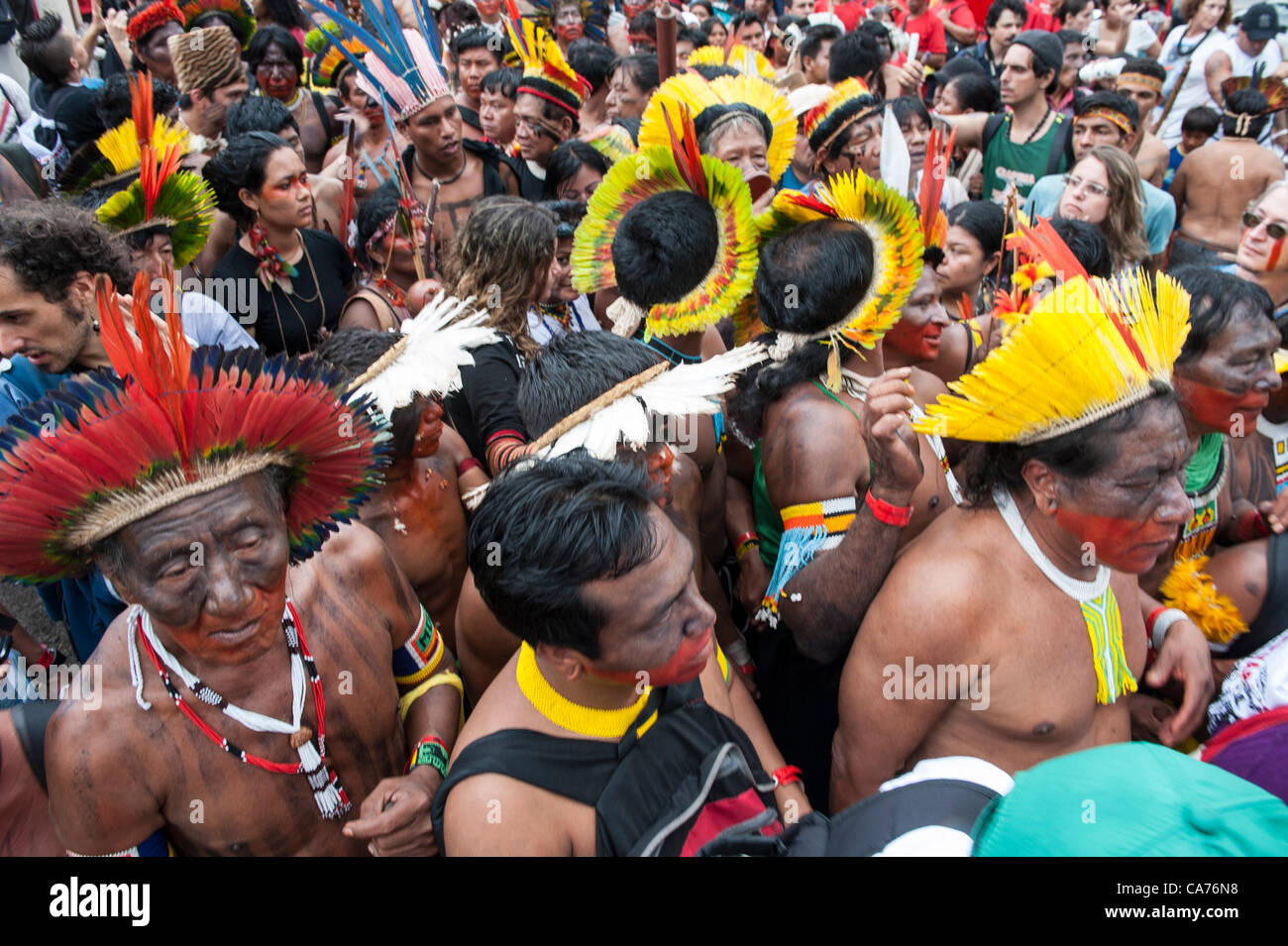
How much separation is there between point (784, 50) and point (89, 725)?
10.1 m

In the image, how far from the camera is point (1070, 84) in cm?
930

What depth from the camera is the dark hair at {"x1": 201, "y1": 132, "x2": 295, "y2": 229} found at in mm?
4316

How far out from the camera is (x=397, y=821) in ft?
6.53

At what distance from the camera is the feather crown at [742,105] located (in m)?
4.96

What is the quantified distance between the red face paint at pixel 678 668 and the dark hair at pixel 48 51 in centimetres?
754

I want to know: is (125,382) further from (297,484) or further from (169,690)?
(169,690)

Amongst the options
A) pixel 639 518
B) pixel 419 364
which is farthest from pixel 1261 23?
pixel 639 518

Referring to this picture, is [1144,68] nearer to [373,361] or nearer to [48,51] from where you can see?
[373,361]

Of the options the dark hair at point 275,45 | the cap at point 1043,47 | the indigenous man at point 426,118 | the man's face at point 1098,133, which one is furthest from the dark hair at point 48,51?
the man's face at point 1098,133

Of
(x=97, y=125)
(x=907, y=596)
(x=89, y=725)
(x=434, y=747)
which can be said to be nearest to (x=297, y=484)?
(x=89, y=725)

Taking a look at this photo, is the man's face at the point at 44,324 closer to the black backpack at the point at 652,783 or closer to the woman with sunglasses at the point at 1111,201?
the black backpack at the point at 652,783

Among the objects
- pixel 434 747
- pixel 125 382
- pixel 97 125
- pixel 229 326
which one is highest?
pixel 125 382

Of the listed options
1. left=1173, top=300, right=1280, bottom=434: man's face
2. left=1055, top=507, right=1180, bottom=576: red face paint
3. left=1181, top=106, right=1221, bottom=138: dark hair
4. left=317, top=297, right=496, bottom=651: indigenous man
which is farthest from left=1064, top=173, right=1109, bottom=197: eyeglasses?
left=317, top=297, right=496, bottom=651: indigenous man

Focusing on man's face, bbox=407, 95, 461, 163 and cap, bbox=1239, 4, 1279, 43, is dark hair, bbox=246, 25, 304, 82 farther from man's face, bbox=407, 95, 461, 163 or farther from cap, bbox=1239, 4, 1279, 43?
cap, bbox=1239, 4, 1279, 43
